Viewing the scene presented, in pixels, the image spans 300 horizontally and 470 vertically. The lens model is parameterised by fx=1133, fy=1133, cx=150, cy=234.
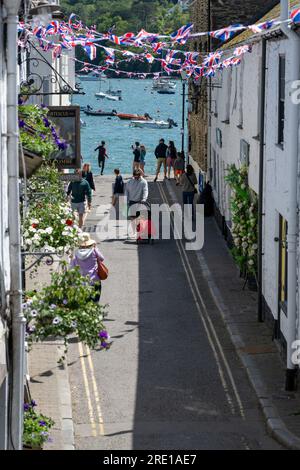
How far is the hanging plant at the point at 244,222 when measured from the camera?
22.7 metres

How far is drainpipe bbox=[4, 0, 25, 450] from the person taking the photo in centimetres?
1141

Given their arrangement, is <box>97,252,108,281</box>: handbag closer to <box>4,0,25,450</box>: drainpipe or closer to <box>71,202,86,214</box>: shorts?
<box>71,202,86,214</box>: shorts

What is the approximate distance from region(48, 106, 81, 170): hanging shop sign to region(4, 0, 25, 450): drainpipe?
7126mm

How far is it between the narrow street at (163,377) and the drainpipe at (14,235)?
344 centimetres

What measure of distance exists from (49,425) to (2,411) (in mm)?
2757

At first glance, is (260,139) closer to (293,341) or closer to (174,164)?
(293,341)

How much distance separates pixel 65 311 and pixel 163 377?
432cm

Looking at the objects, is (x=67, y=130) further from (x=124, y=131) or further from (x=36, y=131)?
(x=124, y=131)

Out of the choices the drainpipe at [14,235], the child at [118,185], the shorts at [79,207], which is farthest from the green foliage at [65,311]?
the child at [118,185]

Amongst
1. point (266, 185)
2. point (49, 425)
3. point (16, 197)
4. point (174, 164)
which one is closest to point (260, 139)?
point (266, 185)

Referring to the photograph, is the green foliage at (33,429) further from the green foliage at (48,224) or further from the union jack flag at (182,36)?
the union jack flag at (182,36)

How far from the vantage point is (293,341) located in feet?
A: 56.4

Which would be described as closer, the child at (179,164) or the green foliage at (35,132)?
the green foliage at (35,132)
